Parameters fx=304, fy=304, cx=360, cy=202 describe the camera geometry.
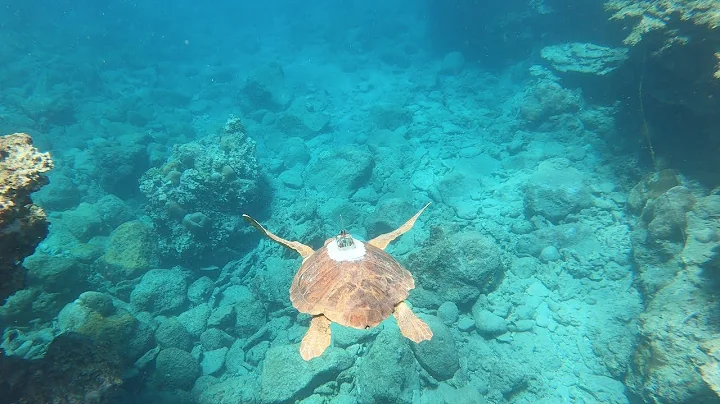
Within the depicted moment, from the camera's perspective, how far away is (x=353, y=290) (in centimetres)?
346

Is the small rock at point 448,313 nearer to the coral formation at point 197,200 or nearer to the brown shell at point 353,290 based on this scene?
the brown shell at point 353,290

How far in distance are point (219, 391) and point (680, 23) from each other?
12877mm

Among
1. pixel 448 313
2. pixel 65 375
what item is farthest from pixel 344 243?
pixel 448 313

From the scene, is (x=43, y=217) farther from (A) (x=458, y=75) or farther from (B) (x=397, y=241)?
(A) (x=458, y=75)

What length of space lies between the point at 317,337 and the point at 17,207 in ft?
11.6

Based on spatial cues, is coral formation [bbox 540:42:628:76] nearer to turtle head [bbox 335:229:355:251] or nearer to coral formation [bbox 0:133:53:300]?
turtle head [bbox 335:229:355:251]

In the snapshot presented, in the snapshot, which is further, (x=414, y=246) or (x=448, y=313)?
(x=414, y=246)

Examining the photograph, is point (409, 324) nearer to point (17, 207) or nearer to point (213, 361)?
point (17, 207)

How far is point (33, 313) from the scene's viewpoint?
6516 millimetres

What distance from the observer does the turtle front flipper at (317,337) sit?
360 centimetres

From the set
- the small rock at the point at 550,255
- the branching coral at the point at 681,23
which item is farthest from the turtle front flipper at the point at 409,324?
the branching coral at the point at 681,23

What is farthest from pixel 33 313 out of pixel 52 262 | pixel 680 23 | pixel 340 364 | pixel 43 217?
pixel 680 23

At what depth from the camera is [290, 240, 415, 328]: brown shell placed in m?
3.34

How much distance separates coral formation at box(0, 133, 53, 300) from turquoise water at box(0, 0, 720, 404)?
5.29 ft
